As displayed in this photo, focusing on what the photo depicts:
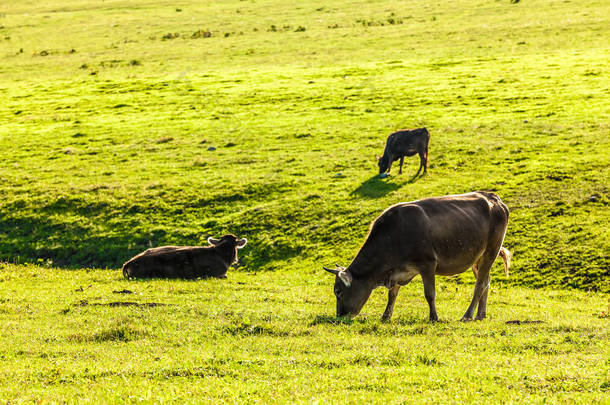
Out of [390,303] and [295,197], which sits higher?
[390,303]

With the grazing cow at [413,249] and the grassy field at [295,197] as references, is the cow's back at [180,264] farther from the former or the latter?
the grazing cow at [413,249]

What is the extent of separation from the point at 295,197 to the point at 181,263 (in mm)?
8363

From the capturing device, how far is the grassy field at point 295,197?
10406 mm

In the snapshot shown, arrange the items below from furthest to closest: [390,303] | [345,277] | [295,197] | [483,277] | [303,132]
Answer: [303,132], [295,197], [483,277], [390,303], [345,277]

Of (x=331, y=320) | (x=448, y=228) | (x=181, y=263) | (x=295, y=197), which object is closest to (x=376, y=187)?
(x=295, y=197)

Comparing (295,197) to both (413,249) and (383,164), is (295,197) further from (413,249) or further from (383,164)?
(413,249)

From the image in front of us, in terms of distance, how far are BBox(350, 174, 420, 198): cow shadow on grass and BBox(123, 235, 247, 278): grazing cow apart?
8.16m

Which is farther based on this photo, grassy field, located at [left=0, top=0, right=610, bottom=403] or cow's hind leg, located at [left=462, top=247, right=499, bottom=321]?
cow's hind leg, located at [left=462, top=247, right=499, bottom=321]

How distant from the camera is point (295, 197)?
2800 cm

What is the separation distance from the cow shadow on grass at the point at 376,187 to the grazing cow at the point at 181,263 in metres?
8.16

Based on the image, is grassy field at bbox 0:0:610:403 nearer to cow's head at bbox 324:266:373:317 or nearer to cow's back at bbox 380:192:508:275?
cow's head at bbox 324:266:373:317

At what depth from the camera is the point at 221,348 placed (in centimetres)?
1191

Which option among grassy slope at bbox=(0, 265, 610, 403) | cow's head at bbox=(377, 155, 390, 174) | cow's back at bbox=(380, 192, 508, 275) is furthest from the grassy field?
Answer: cow's back at bbox=(380, 192, 508, 275)

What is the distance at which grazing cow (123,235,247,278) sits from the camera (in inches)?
809
